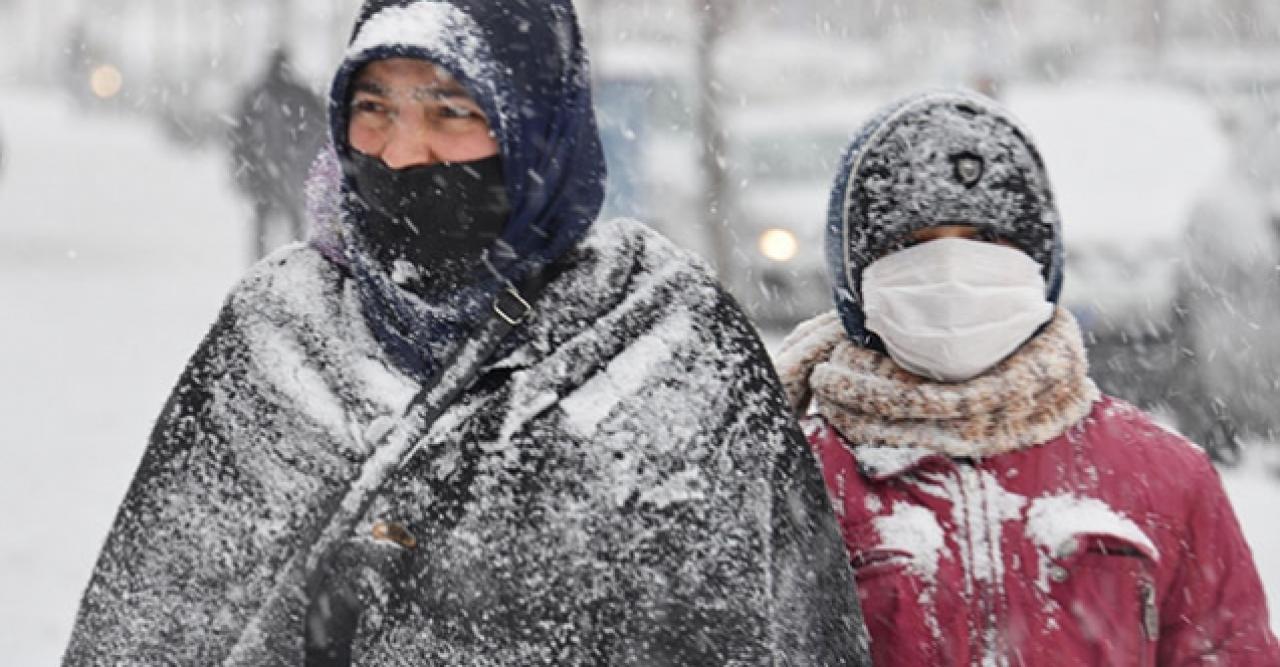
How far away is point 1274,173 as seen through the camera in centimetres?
867

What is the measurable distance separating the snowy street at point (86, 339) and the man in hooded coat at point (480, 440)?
11.8 feet

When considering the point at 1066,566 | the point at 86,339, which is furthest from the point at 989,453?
the point at 86,339

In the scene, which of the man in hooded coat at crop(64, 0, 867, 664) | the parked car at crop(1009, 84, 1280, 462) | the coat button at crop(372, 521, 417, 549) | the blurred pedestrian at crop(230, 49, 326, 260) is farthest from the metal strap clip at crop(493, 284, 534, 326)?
the blurred pedestrian at crop(230, 49, 326, 260)

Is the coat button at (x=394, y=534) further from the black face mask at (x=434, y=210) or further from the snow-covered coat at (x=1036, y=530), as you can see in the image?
the snow-covered coat at (x=1036, y=530)

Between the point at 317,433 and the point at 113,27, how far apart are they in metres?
69.2

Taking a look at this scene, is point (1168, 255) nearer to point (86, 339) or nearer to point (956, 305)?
point (86, 339)

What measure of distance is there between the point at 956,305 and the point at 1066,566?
0.36 m

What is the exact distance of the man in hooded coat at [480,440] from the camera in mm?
2010

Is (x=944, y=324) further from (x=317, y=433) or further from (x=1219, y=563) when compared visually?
(x=317, y=433)

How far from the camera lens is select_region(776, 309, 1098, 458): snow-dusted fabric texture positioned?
2.37m

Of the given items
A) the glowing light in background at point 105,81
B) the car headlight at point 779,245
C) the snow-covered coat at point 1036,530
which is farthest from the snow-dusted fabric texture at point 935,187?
the glowing light in background at point 105,81

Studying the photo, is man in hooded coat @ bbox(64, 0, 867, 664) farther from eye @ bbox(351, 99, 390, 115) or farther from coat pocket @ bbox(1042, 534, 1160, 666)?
coat pocket @ bbox(1042, 534, 1160, 666)

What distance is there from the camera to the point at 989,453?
2.38 meters

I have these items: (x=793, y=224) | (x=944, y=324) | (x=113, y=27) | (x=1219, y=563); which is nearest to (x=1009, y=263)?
(x=944, y=324)
